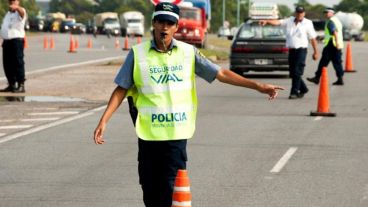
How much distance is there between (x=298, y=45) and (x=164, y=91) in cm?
1478

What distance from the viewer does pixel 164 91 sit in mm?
7734

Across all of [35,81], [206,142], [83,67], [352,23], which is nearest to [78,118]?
[206,142]

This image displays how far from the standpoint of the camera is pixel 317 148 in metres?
14.2

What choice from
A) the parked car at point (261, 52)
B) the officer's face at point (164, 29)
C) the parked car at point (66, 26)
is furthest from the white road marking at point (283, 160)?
the parked car at point (66, 26)

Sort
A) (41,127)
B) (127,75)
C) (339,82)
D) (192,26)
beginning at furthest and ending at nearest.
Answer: (192,26) < (339,82) < (41,127) < (127,75)

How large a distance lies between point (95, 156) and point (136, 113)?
559cm

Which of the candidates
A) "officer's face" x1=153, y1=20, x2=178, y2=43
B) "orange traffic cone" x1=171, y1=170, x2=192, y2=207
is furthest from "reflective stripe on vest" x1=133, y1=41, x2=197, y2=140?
"orange traffic cone" x1=171, y1=170, x2=192, y2=207

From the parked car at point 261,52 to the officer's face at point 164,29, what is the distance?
22.1 m

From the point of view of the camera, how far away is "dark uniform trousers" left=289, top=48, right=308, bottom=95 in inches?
864

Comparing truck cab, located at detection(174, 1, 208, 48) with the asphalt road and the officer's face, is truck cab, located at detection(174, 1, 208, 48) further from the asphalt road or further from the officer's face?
the officer's face

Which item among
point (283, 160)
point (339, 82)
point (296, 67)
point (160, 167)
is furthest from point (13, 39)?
point (160, 167)

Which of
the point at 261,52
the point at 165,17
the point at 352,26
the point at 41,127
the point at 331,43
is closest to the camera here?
the point at 165,17

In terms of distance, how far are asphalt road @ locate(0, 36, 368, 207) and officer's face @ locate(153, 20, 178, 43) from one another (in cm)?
285

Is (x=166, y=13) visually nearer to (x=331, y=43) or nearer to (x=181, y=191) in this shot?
(x=181, y=191)
